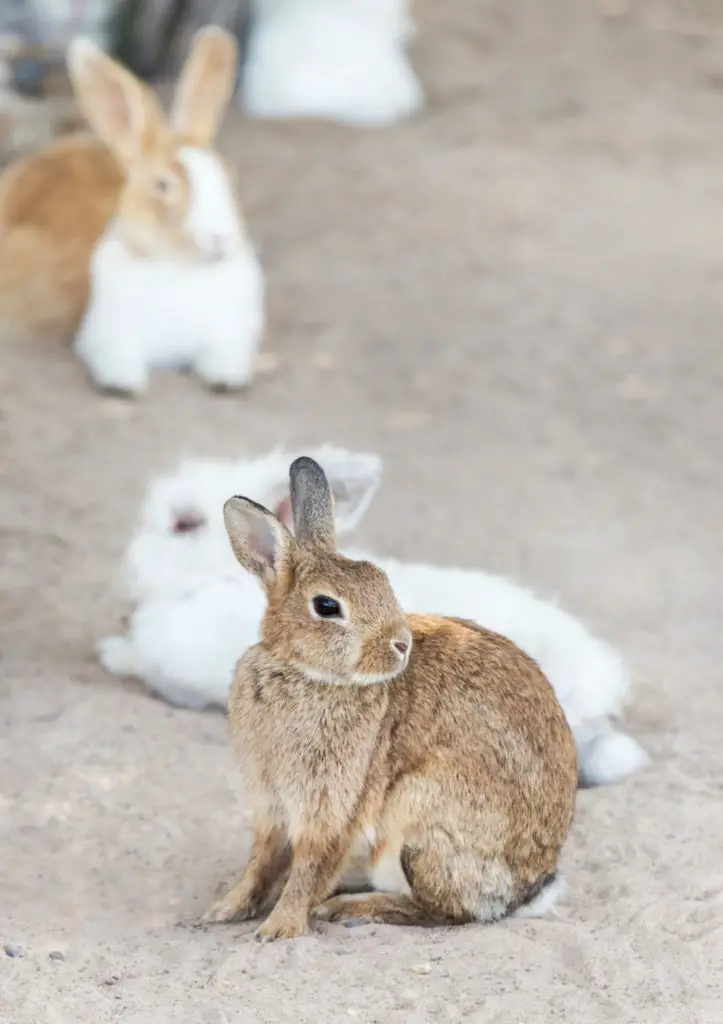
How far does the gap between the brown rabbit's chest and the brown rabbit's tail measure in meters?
4.15

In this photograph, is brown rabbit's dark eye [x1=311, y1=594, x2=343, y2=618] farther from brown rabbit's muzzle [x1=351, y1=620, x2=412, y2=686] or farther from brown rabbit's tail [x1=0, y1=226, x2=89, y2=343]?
brown rabbit's tail [x1=0, y1=226, x2=89, y2=343]

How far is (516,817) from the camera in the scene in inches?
133

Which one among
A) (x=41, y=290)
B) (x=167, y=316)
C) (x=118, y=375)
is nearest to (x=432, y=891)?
(x=118, y=375)

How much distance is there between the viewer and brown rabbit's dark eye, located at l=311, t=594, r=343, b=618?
10.5 ft

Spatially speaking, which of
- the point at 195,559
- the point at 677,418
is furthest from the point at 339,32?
the point at 195,559

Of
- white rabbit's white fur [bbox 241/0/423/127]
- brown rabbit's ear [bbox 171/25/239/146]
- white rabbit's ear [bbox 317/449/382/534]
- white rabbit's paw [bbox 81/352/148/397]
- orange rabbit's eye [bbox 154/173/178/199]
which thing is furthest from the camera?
white rabbit's white fur [bbox 241/0/423/127]

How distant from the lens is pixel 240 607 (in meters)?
4.80

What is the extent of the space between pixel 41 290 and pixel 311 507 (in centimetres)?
416

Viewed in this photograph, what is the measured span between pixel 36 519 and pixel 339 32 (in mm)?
5966

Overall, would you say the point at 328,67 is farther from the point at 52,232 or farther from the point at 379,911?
the point at 379,911

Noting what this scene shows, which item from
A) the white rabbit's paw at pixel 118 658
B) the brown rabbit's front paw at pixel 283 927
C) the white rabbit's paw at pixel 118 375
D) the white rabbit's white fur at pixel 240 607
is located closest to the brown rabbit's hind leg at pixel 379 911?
the brown rabbit's front paw at pixel 283 927

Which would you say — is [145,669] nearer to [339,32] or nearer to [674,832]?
[674,832]

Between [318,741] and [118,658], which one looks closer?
[318,741]

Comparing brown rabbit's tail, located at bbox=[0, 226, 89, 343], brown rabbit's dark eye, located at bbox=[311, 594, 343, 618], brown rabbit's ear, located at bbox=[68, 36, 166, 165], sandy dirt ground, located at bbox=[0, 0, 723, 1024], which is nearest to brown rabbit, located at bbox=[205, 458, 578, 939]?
brown rabbit's dark eye, located at bbox=[311, 594, 343, 618]
